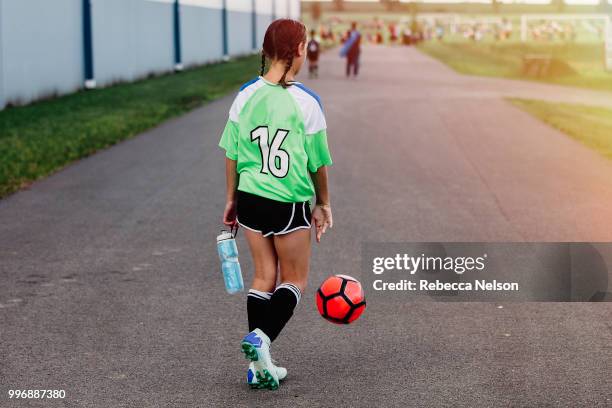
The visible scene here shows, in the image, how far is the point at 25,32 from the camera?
21.9 metres

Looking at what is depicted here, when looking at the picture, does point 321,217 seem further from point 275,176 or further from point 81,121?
point 81,121

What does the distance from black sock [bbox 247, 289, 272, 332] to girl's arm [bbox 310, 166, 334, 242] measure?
390 mm

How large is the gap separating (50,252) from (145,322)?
2298 mm

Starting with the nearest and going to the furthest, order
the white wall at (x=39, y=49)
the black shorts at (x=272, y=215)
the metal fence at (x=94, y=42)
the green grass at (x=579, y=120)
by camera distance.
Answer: the black shorts at (x=272, y=215) < the green grass at (x=579, y=120) < the white wall at (x=39, y=49) < the metal fence at (x=94, y=42)

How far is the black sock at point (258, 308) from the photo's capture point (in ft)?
16.3

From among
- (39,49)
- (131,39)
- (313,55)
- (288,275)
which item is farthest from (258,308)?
(313,55)

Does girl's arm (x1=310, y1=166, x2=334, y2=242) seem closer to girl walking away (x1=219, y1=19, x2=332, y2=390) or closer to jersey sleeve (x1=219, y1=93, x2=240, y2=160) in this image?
girl walking away (x1=219, y1=19, x2=332, y2=390)

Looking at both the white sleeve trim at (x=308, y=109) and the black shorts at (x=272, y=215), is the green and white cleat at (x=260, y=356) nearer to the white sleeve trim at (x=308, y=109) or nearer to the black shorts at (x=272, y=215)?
the black shorts at (x=272, y=215)

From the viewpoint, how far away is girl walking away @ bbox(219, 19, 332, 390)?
482cm

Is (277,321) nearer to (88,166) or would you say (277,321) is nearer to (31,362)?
(31,362)

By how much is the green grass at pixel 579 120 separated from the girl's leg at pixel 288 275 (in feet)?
34.0

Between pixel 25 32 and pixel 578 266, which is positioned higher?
pixel 25 32

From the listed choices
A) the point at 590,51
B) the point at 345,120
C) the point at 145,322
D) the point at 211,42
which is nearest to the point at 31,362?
the point at 145,322

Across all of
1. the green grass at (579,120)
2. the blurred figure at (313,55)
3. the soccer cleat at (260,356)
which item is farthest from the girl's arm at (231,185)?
the blurred figure at (313,55)
